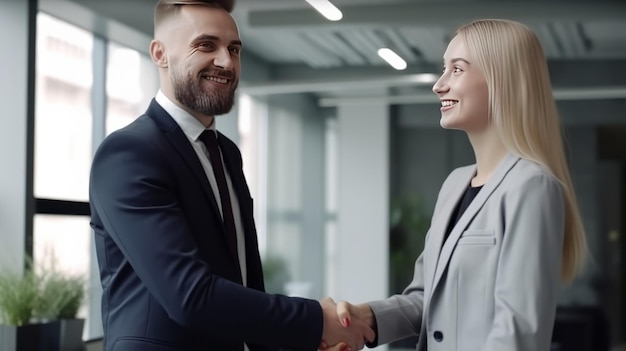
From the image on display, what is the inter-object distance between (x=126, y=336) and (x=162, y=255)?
18 centimetres

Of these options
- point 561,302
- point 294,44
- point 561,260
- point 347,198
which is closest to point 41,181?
point 294,44

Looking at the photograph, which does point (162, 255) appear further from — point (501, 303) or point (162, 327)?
point (501, 303)

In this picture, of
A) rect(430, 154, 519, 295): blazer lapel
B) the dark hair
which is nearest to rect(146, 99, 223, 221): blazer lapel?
the dark hair

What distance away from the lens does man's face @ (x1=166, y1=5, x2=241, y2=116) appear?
217cm

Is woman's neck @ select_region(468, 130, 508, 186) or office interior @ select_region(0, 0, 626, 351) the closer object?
woman's neck @ select_region(468, 130, 508, 186)

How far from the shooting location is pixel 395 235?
8.27 m

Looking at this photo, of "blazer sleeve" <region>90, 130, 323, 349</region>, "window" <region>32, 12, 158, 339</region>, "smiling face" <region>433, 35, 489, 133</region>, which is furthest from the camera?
"window" <region>32, 12, 158, 339</region>

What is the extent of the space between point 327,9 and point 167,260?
148 inches

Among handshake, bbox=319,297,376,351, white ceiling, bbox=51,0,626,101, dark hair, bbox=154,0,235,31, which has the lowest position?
handshake, bbox=319,297,376,351

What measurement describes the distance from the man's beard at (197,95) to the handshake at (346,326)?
1.65 ft

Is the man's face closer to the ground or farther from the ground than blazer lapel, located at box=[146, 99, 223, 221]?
farther from the ground

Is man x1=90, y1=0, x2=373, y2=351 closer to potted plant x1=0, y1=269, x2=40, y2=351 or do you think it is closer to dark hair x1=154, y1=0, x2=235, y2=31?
dark hair x1=154, y1=0, x2=235, y2=31

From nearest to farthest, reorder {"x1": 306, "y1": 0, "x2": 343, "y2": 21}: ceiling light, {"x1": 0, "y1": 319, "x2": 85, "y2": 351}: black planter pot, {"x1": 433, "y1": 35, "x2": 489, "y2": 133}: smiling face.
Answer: {"x1": 433, "y1": 35, "x2": 489, "y2": 133}: smiling face → {"x1": 0, "y1": 319, "x2": 85, "y2": 351}: black planter pot → {"x1": 306, "y1": 0, "x2": 343, "y2": 21}: ceiling light

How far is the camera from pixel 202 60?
7.13 feet
